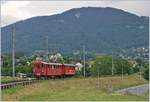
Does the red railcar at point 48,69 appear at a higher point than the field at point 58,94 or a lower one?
higher

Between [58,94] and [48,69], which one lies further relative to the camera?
[48,69]

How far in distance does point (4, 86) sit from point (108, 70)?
84611 mm

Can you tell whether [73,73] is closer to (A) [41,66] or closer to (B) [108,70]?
(A) [41,66]

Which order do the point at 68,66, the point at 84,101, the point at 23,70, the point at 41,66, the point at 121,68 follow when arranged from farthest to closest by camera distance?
the point at 121,68
the point at 23,70
the point at 68,66
the point at 41,66
the point at 84,101

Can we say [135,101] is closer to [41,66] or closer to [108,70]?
[41,66]

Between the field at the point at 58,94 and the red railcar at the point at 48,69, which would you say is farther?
the red railcar at the point at 48,69

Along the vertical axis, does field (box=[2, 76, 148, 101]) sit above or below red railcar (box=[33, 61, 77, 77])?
below

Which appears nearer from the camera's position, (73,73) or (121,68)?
(73,73)

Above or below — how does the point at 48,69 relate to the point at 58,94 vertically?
above

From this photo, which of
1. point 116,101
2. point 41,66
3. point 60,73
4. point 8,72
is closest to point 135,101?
point 116,101

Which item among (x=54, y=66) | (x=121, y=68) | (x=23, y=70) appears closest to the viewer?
(x=54, y=66)

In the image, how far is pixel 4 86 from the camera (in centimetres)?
3953

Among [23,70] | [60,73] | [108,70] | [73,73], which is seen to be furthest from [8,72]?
[108,70]

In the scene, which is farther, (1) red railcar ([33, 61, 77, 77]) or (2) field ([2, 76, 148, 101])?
(1) red railcar ([33, 61, 77, 77])
